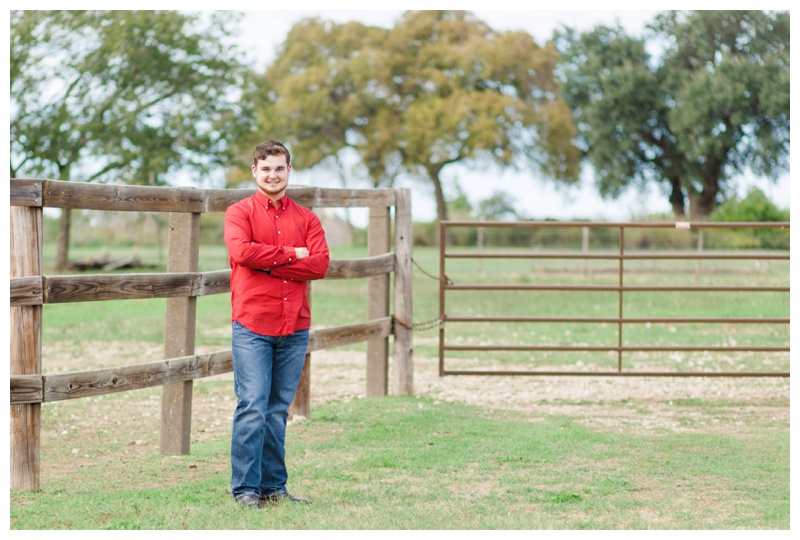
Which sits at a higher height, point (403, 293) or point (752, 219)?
point (752, 219)

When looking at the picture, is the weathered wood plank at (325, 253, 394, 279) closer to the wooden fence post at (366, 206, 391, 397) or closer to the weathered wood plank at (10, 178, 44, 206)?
the wooden fence post at (366, 206, 391, 397)

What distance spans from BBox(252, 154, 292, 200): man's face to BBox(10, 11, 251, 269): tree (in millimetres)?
23906

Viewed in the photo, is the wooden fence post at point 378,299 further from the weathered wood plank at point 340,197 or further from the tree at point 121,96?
the tree at point 121,96

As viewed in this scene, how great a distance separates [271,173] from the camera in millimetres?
4855

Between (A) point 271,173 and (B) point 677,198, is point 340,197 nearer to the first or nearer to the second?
(A) point 271,173

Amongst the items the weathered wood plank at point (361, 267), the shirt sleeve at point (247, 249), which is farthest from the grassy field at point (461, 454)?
the shirt sleeve at point (247, 249)

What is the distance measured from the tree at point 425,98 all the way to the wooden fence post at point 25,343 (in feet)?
110

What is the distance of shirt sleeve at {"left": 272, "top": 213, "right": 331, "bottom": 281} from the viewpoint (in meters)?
4.88

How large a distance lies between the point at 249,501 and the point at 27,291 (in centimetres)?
159

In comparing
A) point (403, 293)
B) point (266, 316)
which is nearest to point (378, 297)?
point (403, 293)

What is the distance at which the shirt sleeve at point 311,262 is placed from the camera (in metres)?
4.88

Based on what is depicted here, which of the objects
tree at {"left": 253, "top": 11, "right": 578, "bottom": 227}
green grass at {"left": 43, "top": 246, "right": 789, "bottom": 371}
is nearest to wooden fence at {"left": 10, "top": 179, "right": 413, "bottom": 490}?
green grass at {"left": 43, "top": 246, "right": 789, "bottom": 371}

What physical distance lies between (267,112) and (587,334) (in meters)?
18.7

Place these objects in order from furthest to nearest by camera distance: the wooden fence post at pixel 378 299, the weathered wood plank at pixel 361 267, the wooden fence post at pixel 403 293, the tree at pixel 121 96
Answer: the tree at pixel 121 96, the wooden fence post at pixel 403 293, the wooden fence post at pixel 378 299, the weathered wood plank at pixel 361 267
